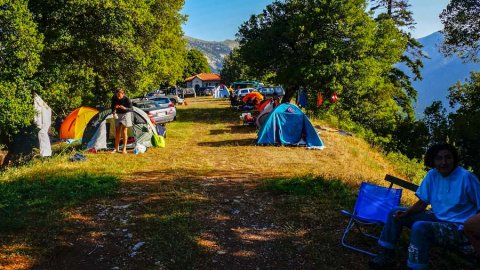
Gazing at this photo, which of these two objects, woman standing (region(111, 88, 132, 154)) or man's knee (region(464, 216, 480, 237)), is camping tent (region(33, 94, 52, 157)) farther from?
man's knee (region(464, 216, 480, 237))

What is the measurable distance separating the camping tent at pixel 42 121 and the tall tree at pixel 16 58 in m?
0.63

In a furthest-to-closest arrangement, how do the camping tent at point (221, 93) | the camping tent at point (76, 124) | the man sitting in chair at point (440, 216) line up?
the camping tent at point (221, 93) < the camping tent at point (76, 124) < the man sitting in chair at point (440, 216)

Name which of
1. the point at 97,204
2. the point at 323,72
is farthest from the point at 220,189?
the point at 323,72

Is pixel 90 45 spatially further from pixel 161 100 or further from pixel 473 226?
pixel 473 226

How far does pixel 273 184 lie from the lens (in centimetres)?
800

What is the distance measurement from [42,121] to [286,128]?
9000 mm

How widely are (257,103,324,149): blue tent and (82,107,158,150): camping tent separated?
412 cm

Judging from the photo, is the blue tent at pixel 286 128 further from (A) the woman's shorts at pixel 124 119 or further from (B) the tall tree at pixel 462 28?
(B) the tall tree at pixel 462 28

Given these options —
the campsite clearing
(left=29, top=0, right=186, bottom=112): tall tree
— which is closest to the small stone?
the campsite clearing

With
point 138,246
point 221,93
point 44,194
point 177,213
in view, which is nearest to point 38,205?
point 44,194

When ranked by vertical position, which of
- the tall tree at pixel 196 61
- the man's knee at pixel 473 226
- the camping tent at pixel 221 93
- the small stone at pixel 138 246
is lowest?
the small stone at pixel 138 246

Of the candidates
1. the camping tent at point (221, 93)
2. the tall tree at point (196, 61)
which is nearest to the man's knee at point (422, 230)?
the camping tent at point (221, 93)

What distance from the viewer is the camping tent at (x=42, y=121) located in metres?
12.9

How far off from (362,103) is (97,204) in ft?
66.2
